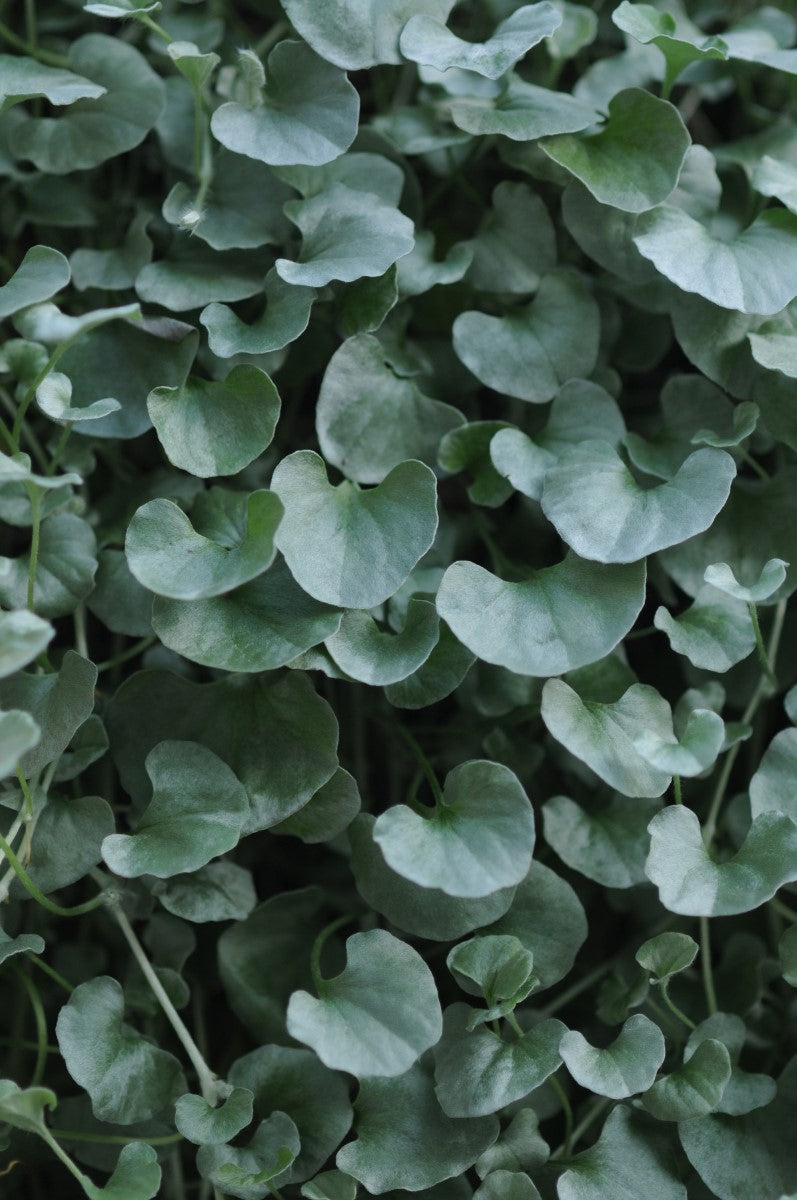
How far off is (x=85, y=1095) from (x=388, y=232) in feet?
2.11

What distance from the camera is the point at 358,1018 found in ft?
2.08

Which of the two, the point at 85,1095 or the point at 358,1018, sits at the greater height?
the point at 358,1018

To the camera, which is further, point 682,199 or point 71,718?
point 682,199

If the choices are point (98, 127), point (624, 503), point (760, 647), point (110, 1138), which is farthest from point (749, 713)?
point (98, 127)

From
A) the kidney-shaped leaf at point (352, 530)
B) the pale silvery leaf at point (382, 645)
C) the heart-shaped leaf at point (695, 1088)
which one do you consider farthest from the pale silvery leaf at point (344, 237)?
the heart-shaped leaf at point (695, 1088)

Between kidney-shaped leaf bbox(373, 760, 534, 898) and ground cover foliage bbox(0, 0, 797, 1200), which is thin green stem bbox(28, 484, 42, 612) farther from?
kidney-shaped leaf bbox(373, 760, 534, 898)

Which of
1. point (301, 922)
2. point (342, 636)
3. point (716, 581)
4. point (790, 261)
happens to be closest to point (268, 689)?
point (342, 636)

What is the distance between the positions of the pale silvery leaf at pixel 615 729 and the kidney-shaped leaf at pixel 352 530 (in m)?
0.13

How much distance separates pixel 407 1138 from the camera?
0.67 meters

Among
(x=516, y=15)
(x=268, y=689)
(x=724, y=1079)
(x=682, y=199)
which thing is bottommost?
(x=724, y=1079)

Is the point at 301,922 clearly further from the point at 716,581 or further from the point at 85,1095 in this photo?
the point at 716,581

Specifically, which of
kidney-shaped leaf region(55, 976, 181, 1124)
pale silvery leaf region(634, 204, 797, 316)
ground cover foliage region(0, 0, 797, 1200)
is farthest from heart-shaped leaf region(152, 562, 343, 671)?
pale silvery leaf region(634, 204, 797, 316)

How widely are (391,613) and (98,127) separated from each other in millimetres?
443

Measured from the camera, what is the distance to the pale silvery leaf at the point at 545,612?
2.15 feet
